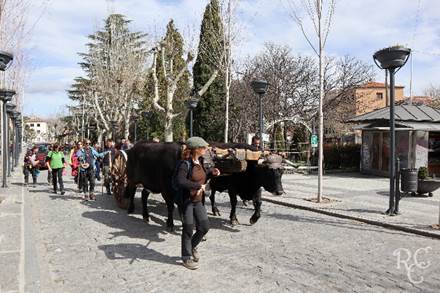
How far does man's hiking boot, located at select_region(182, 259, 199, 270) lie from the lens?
5906 millimetres

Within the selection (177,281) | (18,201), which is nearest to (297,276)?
(177,281)

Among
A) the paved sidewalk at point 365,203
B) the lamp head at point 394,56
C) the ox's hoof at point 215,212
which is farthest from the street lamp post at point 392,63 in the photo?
the ox's hoof at point 215,212

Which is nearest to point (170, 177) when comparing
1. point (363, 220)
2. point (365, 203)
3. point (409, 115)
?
point (363, 220)

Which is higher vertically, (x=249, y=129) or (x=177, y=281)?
(x=249, y=129)

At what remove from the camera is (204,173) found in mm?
6207

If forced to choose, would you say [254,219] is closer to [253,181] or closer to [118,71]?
[253,181]

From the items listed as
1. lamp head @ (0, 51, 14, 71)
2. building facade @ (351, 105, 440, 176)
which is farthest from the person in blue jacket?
building facade @ (351, 105, 440, 176)

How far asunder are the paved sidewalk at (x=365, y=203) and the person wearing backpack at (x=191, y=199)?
4.67 m

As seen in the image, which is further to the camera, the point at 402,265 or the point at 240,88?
the point at 240,88

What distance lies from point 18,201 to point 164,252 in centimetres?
739

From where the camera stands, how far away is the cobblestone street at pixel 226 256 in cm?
534

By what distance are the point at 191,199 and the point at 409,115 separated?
16441mm

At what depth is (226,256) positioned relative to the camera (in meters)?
6.58

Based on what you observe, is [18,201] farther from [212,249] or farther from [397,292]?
[397,292]
